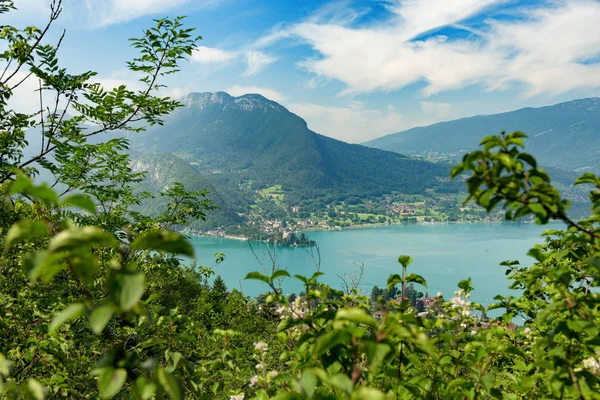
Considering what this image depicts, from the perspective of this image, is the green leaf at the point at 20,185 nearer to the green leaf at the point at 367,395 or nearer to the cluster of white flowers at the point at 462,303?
the green leaf at the point at 367,395

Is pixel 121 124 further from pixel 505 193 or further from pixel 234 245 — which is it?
pixel 234 245

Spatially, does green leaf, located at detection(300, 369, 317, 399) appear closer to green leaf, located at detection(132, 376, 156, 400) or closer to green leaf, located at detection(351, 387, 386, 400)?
green leaf, located at detection(351, 387, 386, 400)

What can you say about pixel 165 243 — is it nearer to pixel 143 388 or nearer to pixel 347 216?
pixel 143 388

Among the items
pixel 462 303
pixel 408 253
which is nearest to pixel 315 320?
pixel 462 303

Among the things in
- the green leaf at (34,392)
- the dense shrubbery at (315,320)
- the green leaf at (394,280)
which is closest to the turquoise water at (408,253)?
the dense shrubbery at (315,320)

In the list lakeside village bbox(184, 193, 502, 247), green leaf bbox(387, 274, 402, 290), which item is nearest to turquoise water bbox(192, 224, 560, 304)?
lakeside village bbox(184, 193, 502, 247)

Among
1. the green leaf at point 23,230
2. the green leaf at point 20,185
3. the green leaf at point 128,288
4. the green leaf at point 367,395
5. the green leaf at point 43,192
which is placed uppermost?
the green leaf at point 20,185

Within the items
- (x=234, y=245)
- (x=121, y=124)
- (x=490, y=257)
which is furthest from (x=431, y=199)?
(x=121, y=124)
